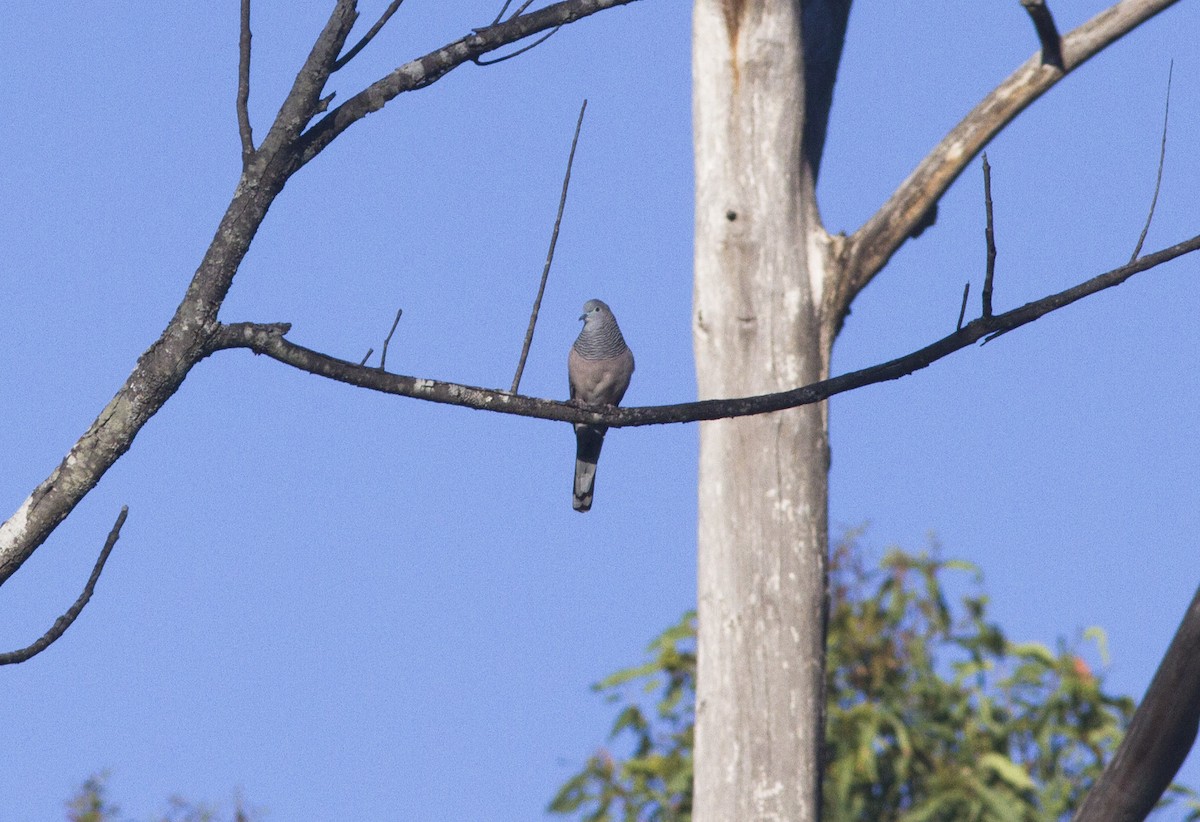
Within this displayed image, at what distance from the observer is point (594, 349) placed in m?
6.25

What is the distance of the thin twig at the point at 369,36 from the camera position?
310 cm

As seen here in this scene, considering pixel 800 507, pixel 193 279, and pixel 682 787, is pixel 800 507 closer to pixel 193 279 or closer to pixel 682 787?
Answer: pixel 682 787

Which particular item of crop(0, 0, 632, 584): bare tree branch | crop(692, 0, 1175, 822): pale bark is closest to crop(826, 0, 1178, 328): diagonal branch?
crop(692, 0, 1175, 822): pale bark

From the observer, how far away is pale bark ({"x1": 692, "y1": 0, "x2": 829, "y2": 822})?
15.0ft

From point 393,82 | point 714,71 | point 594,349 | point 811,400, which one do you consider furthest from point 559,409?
point 594,349

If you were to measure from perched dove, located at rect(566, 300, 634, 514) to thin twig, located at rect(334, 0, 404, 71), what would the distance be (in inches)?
124

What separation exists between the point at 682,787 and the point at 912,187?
265 cm

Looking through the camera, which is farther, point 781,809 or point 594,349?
point 594,349

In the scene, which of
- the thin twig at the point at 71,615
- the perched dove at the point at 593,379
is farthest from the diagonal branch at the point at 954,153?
the thin twig at the point at 71,615

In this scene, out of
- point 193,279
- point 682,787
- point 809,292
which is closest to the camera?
point 193,279

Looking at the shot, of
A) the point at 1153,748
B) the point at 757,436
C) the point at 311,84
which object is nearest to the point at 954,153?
the point at 757,436

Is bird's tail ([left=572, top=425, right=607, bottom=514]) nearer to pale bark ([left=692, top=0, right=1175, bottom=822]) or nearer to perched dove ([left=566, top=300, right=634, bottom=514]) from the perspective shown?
perched dove ([left=566, top=300, right=634, bottom=514])

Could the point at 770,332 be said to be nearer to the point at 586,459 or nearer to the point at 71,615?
the point at 586,459

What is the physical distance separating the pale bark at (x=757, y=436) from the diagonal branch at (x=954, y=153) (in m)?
0.15
